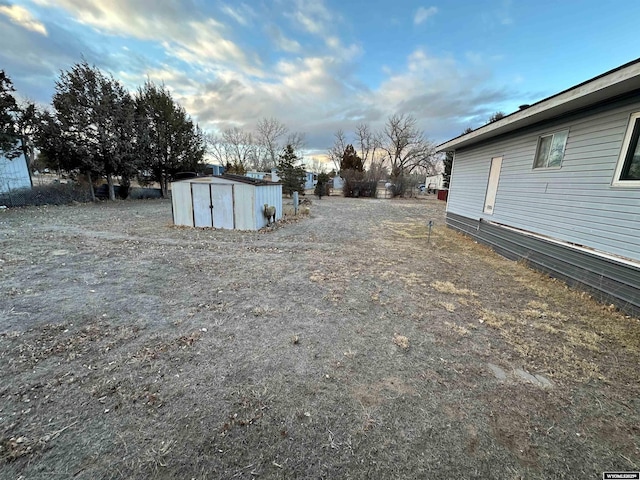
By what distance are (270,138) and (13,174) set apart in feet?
Result: 90.6

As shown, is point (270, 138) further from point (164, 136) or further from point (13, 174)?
point (13, 174)

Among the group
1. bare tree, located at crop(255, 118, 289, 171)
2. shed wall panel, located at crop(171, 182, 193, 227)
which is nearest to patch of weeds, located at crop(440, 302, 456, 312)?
shed wall panel, located at crop(171, 182, 193, 227)

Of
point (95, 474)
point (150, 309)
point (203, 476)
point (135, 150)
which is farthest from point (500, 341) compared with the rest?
point (135, 150)

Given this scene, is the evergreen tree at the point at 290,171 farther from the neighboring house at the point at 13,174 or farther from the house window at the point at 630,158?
the house window at the point at 630,158

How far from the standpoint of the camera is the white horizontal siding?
3891mm

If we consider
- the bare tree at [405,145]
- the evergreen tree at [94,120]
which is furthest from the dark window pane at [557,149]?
the bare tree at [405,145]

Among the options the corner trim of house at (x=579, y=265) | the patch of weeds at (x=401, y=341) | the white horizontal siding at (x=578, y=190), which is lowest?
the patch of weeds at (x=401, y=341)

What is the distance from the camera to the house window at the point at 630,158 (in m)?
3.77

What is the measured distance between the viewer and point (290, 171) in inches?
748

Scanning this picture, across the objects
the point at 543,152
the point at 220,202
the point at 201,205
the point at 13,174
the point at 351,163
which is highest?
the point at 351,163

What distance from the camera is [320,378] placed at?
89.2 inches

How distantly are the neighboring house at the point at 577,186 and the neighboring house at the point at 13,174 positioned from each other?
19.7 m

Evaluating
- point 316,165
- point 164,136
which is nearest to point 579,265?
point 164,136

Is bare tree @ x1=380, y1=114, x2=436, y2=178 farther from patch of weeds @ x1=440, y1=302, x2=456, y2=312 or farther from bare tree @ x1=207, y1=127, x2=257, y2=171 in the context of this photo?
patch of weeds @ x1=440, y1=302, x2=456, y2=312
